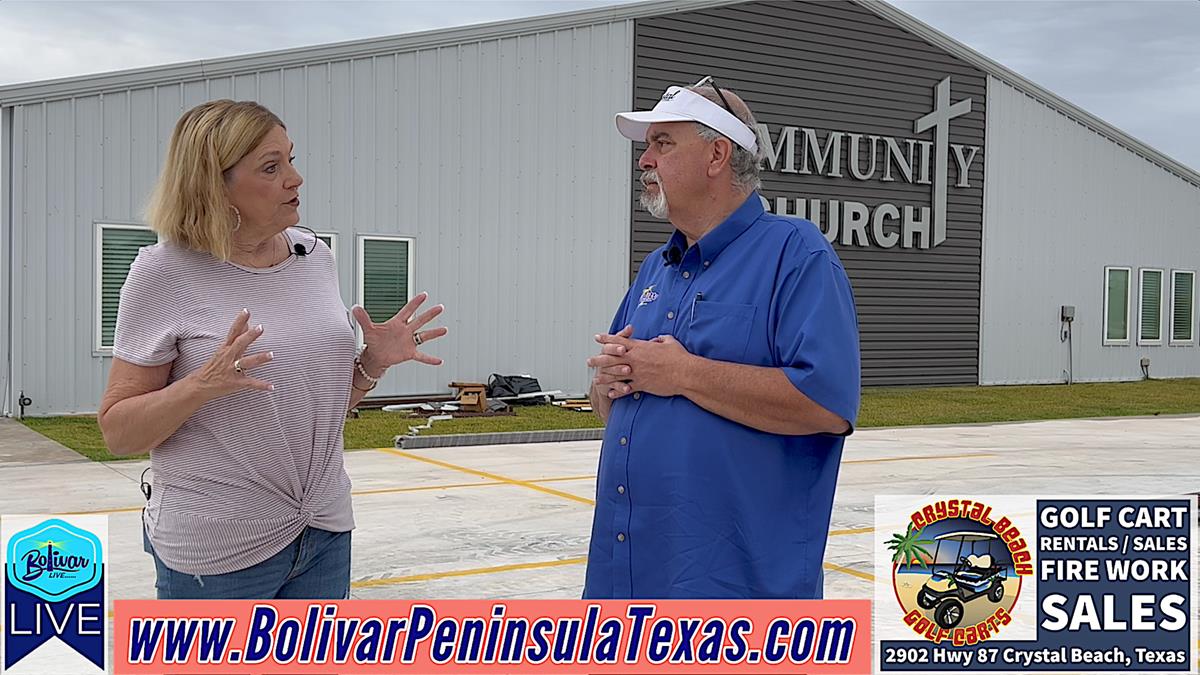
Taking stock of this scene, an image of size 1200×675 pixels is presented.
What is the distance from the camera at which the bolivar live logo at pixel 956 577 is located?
15.2 ft

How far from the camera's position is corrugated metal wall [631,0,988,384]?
18.9 meters

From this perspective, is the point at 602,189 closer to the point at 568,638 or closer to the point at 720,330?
the point at 568,638

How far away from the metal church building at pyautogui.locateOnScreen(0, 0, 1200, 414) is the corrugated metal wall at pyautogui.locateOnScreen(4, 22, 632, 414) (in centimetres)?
3

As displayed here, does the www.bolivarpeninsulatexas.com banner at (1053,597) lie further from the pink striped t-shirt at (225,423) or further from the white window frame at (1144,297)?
the white window frame at (1144,297)

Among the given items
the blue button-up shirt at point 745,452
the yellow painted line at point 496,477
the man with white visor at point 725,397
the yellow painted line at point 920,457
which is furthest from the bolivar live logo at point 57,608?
the yellow painted line at point 920,457

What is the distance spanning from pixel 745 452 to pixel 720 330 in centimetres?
29

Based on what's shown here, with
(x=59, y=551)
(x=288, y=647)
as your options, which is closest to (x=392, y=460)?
(x=59, y=551)

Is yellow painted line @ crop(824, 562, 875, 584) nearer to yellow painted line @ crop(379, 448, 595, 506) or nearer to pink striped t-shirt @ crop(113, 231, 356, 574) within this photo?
yellow painted line @ crop(379, 448, 595, 506)

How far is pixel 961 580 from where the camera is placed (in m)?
4.68

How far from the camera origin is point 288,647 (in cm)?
292

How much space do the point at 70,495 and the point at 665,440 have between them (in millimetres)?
7097

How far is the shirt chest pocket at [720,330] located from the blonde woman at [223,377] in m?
0.89

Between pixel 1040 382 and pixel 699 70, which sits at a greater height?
pixel 699 70

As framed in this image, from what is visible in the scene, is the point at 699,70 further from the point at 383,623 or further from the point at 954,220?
the point at 383,623
